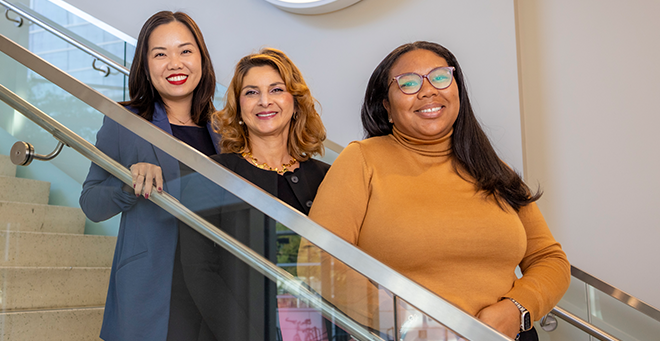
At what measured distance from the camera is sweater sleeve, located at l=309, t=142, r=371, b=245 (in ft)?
4.61

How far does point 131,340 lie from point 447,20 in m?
2.61

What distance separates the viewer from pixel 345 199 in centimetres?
142

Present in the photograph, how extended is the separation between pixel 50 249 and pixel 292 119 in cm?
96

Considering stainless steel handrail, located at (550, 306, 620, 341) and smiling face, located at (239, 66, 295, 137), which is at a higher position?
smiling face, located at (239, 66, 295, 137)

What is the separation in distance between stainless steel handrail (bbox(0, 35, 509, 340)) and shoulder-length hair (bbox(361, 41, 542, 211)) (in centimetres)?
69

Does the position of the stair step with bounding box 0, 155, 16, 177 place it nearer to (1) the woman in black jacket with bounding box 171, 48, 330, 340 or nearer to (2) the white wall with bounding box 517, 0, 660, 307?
(1) the woman in black jacket with bounding box 171, 48, 330, 340

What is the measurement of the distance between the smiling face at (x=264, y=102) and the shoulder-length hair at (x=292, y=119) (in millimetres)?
23

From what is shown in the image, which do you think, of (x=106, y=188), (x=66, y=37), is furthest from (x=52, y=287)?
(x=66, y=37)

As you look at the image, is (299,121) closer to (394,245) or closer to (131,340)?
(394,245)

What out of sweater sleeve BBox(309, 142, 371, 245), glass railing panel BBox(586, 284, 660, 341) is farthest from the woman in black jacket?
glass railing panel BBox(586, 284, 660, 341)

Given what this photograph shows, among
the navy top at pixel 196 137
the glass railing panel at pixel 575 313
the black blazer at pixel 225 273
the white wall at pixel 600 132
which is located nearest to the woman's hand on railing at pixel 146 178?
the black blazer at pixel 225 273

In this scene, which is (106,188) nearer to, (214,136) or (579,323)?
(214,136)

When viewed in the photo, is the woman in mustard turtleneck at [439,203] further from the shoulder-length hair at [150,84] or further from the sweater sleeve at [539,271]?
the shoulder-length hair at [150,84]

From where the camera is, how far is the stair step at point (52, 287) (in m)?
1.59
